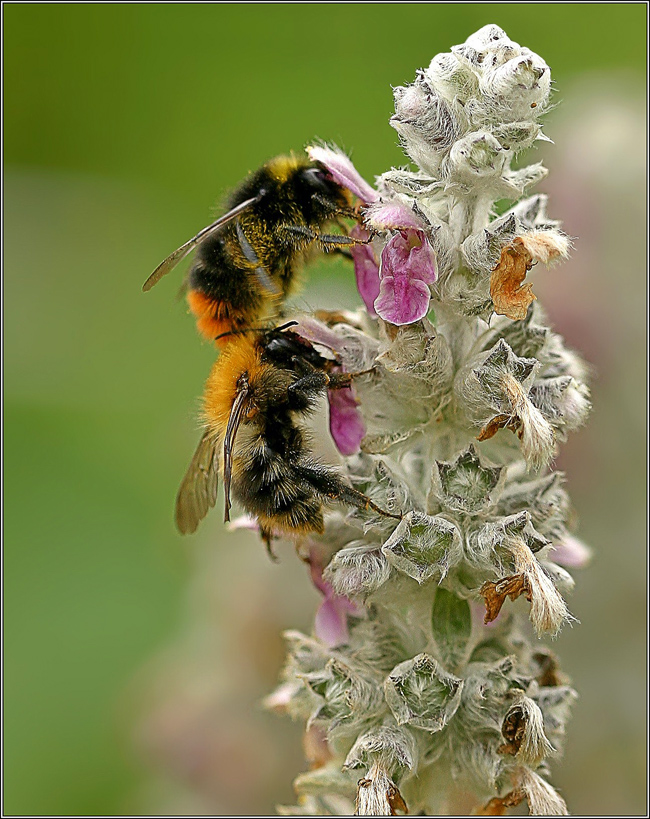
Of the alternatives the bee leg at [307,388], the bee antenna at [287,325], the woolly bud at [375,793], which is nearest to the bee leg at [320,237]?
the bee antenna at [287,325]

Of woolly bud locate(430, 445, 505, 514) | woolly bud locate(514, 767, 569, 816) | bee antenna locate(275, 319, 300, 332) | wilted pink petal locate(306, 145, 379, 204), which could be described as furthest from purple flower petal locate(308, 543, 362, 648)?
wilted pink petal locate(306, 145, 379, 204)

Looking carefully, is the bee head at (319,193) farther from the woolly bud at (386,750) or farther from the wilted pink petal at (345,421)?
the woolly bud at (386,750)

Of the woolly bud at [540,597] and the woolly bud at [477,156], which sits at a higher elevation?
the woolly bud at [477,156]

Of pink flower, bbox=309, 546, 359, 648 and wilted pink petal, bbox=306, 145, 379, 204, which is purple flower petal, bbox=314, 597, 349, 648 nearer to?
pink flower, bbox=309, 546, 359, 648

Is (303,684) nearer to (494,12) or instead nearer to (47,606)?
(47,606)

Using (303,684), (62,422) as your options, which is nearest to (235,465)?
(303,684)

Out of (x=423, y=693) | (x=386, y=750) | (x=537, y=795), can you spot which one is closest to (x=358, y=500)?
(x=423, y=693)

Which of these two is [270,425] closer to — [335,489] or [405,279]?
[335,489]
